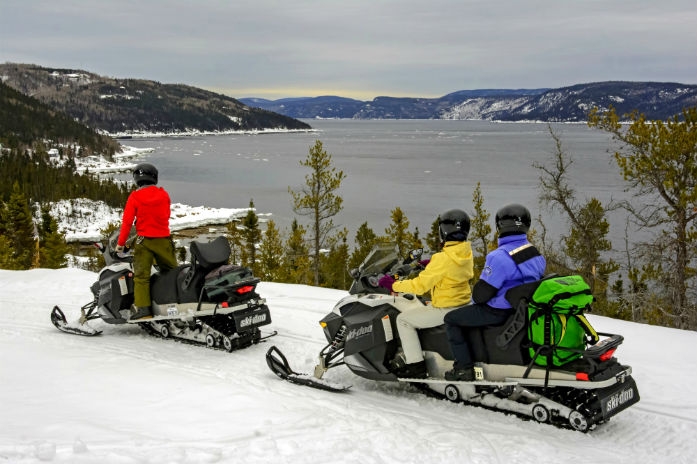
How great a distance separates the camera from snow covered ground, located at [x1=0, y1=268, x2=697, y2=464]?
371 centimetres

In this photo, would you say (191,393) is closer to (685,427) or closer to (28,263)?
(685,427)

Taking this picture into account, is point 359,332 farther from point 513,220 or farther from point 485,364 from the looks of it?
point 513,220

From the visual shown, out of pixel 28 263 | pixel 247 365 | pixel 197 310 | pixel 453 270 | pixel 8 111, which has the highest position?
pixel 8 111

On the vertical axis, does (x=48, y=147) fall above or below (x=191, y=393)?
above

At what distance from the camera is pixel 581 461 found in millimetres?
3914

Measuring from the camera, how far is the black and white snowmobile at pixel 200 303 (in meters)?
6.71

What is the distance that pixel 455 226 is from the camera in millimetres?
4863

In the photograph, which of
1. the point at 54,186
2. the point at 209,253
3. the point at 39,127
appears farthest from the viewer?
the point at 39,127

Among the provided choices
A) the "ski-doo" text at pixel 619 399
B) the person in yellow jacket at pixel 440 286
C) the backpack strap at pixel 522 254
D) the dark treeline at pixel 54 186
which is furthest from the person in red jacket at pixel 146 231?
the dark treeline at pixel 54 186

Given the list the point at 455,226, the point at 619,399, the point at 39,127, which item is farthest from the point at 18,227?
the point at 39,127

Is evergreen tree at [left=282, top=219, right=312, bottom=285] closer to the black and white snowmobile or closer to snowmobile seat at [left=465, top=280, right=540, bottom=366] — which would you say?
the black and white snowmobile

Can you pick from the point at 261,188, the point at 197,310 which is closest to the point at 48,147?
the point at 261,188

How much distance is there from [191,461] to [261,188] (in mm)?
65600

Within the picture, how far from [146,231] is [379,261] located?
3.23 meters
